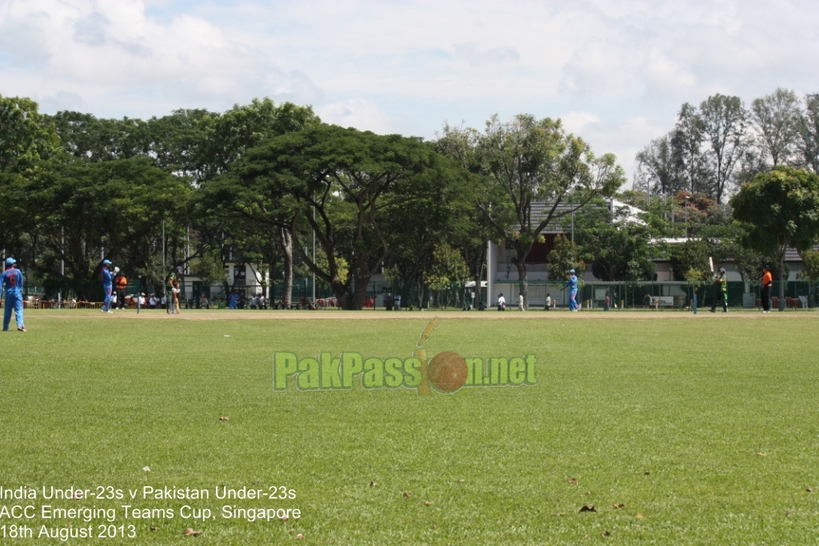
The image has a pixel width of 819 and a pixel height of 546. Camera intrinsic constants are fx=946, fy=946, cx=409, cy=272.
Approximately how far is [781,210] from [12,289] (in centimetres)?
3650

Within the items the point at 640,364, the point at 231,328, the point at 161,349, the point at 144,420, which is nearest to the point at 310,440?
the point at 144,420

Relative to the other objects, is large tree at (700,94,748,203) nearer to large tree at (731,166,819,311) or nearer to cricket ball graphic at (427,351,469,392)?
large tree at (731,166,819,311)

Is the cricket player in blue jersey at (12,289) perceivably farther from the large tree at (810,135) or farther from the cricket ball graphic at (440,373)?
the large tree at (810,135)

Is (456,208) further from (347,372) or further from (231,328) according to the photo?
(347,372)

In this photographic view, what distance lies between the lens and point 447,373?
13.8 metres

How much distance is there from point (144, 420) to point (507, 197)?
57.0m

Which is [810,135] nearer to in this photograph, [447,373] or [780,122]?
[780,122]

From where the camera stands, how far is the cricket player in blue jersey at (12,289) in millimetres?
21188

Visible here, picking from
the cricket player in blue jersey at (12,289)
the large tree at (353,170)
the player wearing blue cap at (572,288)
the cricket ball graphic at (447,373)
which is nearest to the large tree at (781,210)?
the player wearing blue cap at (572,288)

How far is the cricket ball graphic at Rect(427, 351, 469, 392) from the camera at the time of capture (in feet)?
42.0

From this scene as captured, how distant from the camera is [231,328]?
25844mm

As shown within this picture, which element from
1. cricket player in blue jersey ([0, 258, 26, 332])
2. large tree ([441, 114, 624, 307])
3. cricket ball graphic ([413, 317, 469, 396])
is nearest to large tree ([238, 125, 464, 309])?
large tree ([441, 114, 624, 307])

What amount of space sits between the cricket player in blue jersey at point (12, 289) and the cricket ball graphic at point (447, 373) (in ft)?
35.8

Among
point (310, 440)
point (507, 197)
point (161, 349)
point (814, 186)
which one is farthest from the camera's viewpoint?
point (507, 197)
